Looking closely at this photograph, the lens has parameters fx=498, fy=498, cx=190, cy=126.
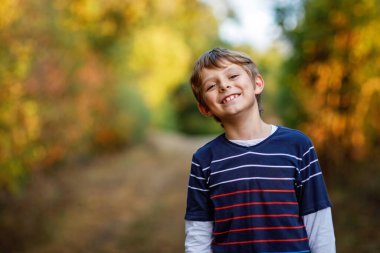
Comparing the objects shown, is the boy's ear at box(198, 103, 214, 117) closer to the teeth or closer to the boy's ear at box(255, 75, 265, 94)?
the teeth

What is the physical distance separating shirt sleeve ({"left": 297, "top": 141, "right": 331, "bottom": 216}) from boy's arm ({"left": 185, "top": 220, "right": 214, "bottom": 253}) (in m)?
0.45

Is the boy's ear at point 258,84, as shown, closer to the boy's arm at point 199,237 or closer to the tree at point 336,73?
the boy's arm at point 199,237

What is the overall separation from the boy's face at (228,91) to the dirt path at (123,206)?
514 cm

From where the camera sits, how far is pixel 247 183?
2221 mm

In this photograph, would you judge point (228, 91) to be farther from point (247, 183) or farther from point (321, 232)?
point (321, 232)

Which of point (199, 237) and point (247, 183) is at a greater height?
point (247, 183)

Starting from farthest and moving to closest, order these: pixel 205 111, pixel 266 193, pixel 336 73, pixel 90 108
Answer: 1. pixel 90 108
2. pixel 336 73
3. pixel 205 111
4. pixel 266 193

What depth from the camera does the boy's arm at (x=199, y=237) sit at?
2.35 metres

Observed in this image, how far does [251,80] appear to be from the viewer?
2459 millimetres

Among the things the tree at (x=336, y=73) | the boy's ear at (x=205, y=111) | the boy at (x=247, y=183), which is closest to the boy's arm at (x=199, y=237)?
the boy at (x=247, y=183)

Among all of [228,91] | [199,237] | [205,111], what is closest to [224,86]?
[228,91]

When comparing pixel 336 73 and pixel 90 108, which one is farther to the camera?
pixel 90 108

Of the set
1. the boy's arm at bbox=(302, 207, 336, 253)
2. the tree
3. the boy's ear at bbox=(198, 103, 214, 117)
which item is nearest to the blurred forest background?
the tree

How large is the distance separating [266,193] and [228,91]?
1.68 feet
